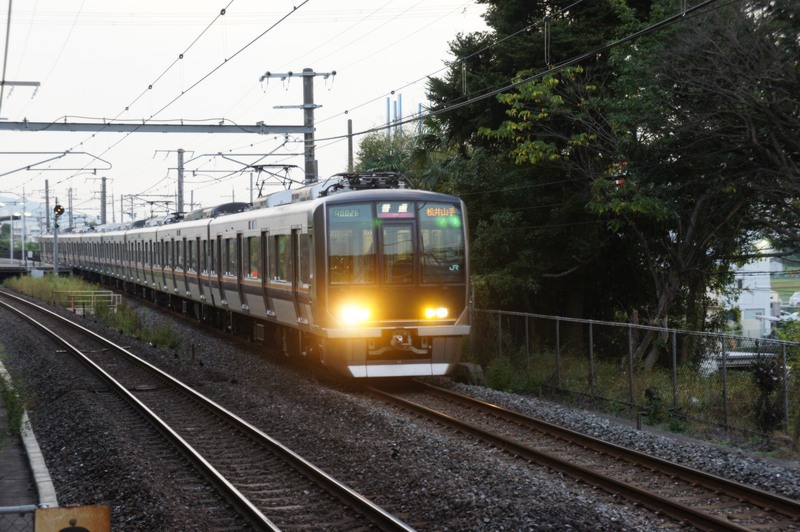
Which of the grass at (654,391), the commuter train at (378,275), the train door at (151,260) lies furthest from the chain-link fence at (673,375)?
the train door at (151,260)

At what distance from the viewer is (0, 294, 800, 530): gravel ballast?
8008mm

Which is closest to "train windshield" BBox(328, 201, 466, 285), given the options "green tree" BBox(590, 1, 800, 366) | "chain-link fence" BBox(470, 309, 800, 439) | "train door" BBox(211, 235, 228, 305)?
"chain-link fence" BBox(470, 309, 800, 439)

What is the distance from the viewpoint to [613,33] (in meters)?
20.0

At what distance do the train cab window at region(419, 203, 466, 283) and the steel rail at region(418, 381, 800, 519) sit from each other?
2570 mm

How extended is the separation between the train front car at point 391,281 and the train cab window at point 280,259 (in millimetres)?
2260

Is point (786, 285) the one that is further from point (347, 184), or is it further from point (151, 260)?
point (347, 184)

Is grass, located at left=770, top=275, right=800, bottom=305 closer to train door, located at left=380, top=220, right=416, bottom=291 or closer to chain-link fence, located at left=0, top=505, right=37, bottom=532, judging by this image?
train door, located at left=380, top=220, right=416, bottom=291

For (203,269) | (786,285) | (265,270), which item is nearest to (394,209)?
(265,270)

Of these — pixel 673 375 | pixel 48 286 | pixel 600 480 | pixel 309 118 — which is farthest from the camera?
pixel 48 286

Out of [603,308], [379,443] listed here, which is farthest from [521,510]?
[603,308]

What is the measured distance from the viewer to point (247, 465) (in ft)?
33.8

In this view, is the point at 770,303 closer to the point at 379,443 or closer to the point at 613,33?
the point at 613,33

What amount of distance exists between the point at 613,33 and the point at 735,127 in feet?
19.0

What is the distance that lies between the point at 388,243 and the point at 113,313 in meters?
19.0
